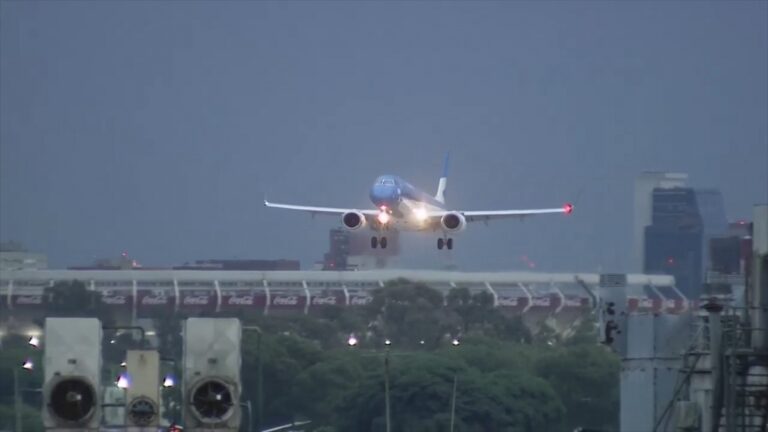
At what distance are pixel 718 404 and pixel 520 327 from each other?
58221mm

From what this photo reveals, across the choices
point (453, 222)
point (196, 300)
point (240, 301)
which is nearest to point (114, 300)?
point (196, 300)

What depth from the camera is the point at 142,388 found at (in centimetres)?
2120

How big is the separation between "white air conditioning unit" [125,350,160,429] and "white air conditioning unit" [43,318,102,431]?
533 mm

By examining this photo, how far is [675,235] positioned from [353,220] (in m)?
15.8

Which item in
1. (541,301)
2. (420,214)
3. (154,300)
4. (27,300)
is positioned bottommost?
(27,300)

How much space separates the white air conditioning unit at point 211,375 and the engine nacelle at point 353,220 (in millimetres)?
54999

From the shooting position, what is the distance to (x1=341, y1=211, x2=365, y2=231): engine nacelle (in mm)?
75350

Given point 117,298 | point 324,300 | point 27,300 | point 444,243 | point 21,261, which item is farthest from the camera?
point 21,261

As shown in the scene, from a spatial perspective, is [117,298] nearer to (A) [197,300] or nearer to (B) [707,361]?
(A) [197,300]

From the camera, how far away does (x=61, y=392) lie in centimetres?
2044

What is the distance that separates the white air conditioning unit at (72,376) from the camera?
801 inches

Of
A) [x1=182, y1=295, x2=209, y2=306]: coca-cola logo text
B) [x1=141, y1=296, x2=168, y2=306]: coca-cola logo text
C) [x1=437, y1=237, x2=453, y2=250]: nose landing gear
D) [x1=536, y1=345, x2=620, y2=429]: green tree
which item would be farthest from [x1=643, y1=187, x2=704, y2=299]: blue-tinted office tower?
[x1=141, y1=296, x2=168, y2=306]: coca-cola logo text

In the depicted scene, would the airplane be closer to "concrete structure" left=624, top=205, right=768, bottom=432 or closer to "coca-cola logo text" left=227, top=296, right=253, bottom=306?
"coca-cola logo text" left=227, top=296, right=253, bottom=306

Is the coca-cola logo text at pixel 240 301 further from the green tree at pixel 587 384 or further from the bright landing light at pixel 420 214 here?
the green tree at pixel 587 384
